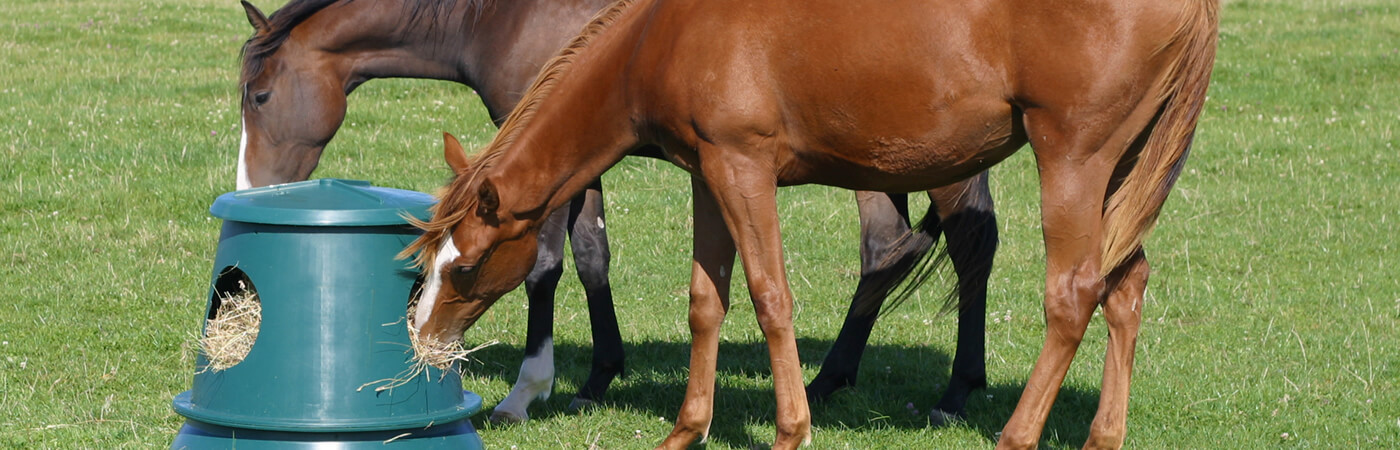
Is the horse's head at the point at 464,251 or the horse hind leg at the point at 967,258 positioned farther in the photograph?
the horse hind leg at the point at 967,258

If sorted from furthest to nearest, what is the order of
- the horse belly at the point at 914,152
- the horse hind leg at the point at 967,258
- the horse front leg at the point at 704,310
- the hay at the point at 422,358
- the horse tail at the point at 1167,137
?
1. the horse hind leg at the point at 967,258
2. the horse front leg at the point at 704,310
3. the hay at the point at 422,358
4. the horse belly at the point at 914,152
5. the horse tail at the point at 1167,137

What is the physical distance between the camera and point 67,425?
469 cm

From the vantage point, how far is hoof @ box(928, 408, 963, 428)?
5.10 m

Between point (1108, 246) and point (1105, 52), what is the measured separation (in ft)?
1.99

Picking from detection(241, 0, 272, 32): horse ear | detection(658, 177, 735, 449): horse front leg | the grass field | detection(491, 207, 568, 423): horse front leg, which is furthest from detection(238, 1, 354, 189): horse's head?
detection(658, 177, 735, 449): horse front leg

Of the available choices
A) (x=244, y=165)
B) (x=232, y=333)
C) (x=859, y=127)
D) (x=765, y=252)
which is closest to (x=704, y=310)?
(x=765, y=252)

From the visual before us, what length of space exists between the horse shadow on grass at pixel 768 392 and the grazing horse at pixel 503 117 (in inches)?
4.6

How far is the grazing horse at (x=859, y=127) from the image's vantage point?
12.7 ft

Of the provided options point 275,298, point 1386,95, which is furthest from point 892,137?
point 1386,95

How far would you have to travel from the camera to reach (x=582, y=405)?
17.4 ft

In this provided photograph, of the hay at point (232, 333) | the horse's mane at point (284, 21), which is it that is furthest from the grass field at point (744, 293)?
the horse's mane at point (284, 21)

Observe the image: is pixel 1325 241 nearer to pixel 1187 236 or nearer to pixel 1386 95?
pixel 1187 236

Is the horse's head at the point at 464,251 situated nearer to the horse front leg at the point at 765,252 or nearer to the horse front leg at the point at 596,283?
the horse front leg at the point at 765,252

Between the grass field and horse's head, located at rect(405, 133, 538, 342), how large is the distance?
705 mm
